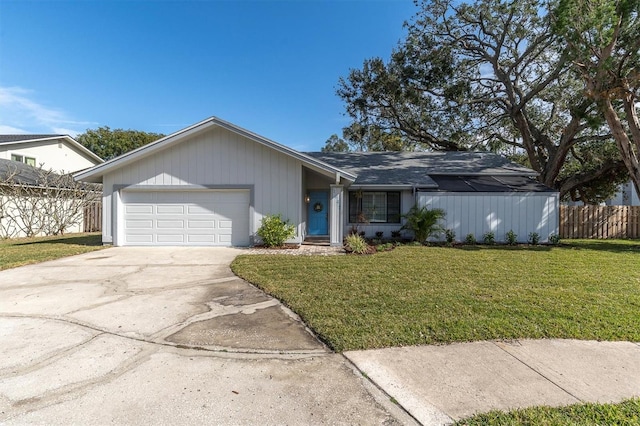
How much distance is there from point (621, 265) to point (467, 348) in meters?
7.42

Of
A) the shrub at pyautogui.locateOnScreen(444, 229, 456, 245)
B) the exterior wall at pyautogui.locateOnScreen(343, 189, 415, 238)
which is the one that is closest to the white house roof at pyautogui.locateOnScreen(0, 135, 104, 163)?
the exterior wall at pyautogui.locateOnScreen(343, 189, 415, 238)

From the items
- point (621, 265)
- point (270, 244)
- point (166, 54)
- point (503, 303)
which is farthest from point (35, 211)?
point (621, 265)

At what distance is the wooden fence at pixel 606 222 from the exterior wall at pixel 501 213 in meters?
4.24

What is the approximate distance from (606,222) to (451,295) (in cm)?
1482

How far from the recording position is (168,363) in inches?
115

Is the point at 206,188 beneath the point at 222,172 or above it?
beneath

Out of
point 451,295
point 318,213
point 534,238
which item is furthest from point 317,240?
point 534,238

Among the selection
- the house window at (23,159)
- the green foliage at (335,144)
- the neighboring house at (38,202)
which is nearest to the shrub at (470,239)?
the neighboring house at (38,202)

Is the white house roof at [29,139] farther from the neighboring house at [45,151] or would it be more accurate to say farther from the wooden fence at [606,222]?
the wooden fence at [606,222]

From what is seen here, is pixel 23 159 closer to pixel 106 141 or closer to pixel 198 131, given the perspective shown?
pixel 198 131

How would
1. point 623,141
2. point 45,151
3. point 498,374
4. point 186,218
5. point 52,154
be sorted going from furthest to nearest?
point 52,154 < point 45,151 < point 623,141 < point 186,218 < point 498,374

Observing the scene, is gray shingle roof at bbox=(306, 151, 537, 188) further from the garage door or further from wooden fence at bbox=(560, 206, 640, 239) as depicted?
the garage door

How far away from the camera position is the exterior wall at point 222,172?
10.8m

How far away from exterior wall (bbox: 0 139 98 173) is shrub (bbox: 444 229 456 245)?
2240cm
